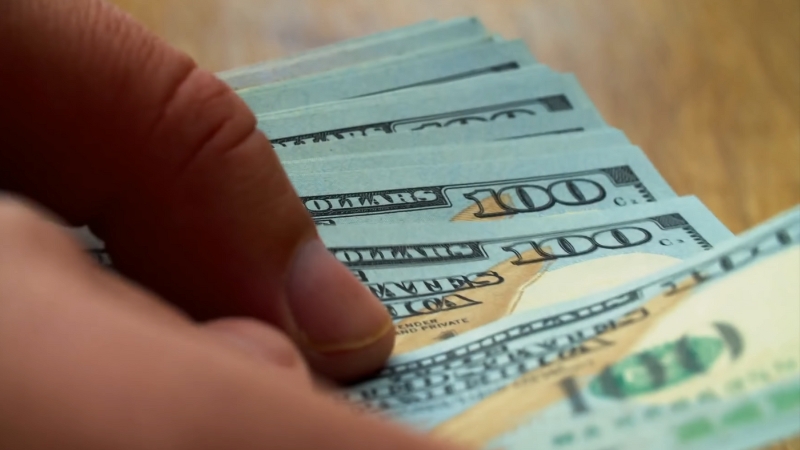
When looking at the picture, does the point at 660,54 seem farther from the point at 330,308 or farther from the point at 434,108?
the point at 330,308

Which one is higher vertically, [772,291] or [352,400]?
[772,291]

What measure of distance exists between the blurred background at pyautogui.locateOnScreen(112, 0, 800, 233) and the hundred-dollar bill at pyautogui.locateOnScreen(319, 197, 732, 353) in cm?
10

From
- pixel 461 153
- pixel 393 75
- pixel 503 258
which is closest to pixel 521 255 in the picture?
pixel 503 258

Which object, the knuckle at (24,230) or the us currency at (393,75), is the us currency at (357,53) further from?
the knuckle at (24,230)

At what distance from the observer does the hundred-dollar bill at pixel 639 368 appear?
0.61 feet

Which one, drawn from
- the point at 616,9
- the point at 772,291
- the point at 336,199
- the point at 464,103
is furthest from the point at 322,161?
the point at 616,9

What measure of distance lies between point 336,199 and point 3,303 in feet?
0.96

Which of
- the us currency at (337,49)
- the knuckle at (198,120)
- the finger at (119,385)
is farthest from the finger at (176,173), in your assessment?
the us currency at (337,49)

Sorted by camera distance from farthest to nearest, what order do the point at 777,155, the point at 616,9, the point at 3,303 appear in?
the point at 616,9 < the point at 777,155 < the point at 3,303

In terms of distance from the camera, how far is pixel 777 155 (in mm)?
526

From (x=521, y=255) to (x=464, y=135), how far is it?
0.55ft

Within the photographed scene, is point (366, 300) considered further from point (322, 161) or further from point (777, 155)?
point (777, 155)

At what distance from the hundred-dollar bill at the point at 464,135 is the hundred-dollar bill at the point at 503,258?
4.2 inches

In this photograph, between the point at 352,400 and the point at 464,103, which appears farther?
the point at 464,103
